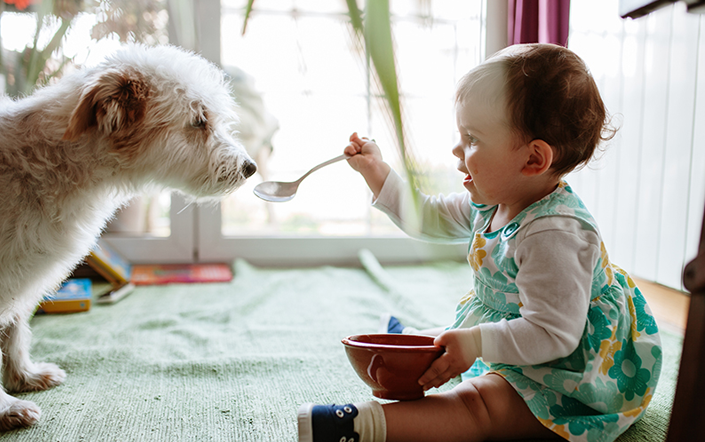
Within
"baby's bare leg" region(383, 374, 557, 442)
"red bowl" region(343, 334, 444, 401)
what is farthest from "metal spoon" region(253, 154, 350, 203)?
"baby's bare leg" region(383, 374, 557, 442)

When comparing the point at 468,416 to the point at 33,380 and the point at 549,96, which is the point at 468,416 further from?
the point at 33,380

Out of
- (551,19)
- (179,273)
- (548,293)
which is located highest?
(551,19)

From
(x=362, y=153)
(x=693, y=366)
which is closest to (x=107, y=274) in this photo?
(x=362, y=153)

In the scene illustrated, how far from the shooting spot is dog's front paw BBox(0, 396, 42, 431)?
31.3 inches

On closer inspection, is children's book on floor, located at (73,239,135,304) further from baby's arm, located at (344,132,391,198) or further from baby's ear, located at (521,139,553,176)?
baby's ear, located at (521,139,553,176)

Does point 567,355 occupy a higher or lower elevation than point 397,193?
lower

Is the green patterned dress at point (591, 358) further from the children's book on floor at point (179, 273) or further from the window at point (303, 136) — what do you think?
the children's book on floor at point (179, 273)

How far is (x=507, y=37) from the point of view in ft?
2.50

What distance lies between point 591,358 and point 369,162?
0.54 metres

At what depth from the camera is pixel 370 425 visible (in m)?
0.70

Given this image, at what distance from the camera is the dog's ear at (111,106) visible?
81 cm

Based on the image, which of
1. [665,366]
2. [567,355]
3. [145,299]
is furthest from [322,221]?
[567,355]

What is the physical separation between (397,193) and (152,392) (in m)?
0.62

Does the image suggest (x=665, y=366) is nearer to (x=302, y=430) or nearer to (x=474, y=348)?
(x=474, y=348)
